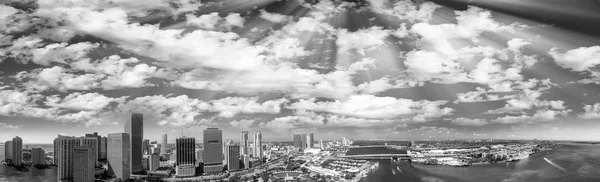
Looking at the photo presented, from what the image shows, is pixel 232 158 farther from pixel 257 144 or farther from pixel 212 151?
pixel 257 144

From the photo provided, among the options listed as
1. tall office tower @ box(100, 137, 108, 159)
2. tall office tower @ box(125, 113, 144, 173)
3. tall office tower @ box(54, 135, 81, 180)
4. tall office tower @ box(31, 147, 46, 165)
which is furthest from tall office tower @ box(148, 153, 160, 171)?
tall office tower @ box(31, 147, 46, 165)

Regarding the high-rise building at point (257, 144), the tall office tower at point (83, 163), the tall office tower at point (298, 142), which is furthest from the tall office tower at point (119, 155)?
the tall office tower at point (298, 142)

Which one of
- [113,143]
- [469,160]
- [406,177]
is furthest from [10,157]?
[469,160]

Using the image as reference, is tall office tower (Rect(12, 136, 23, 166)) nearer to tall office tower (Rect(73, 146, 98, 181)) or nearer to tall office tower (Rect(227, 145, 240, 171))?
tall office tower (Rect(73, 146, 98, 181))

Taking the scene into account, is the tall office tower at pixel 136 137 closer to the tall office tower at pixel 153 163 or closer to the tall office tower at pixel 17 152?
the tall office tower at pixel 153 163

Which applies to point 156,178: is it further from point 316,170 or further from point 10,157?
point 10,157

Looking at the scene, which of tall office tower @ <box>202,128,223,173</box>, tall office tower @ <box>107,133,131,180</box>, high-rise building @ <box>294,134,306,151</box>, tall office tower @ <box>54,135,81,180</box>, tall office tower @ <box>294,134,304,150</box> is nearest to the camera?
tall office tower @ <box>54,135,81,180</box>

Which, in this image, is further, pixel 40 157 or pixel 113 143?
pixel 40 157

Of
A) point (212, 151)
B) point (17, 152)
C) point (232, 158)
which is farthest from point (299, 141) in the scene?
point (17, 152)
